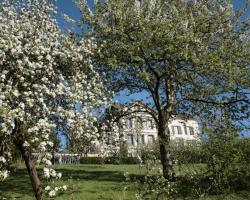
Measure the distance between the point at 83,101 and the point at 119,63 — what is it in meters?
7.74

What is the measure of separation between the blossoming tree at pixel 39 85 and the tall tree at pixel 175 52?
4.25m

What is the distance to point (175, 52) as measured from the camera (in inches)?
922

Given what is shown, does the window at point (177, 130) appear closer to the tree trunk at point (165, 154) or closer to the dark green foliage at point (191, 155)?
the tree trunk at point (165, 154)

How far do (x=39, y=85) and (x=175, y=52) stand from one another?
10643 mm

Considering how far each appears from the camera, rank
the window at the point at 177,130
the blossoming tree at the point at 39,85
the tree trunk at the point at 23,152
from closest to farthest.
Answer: the blossoming tree at the point at 39,85
the tree trunk at the point at 23,152
the window at the point at 177,130

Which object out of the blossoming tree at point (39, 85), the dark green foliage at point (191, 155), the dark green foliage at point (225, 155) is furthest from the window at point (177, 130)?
the blossoming tree at point (39, 85)

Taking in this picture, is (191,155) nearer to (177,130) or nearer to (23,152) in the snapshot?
(23,152)

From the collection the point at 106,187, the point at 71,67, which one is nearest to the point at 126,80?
the point at 106,187

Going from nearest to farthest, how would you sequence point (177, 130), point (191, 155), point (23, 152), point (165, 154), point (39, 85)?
point (39, 85) < point (23, 152) < point (191, 155) < point (165, 154) < point (177, 130)

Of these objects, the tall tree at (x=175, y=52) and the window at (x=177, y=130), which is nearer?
the tall tree at (x=175, y=52)

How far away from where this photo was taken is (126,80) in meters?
28.1

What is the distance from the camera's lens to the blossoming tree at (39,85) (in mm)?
14078

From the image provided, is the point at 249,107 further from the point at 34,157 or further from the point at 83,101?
the point at 34,157

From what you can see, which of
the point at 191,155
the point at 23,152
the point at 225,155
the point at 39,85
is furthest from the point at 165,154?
the point at 39,85
